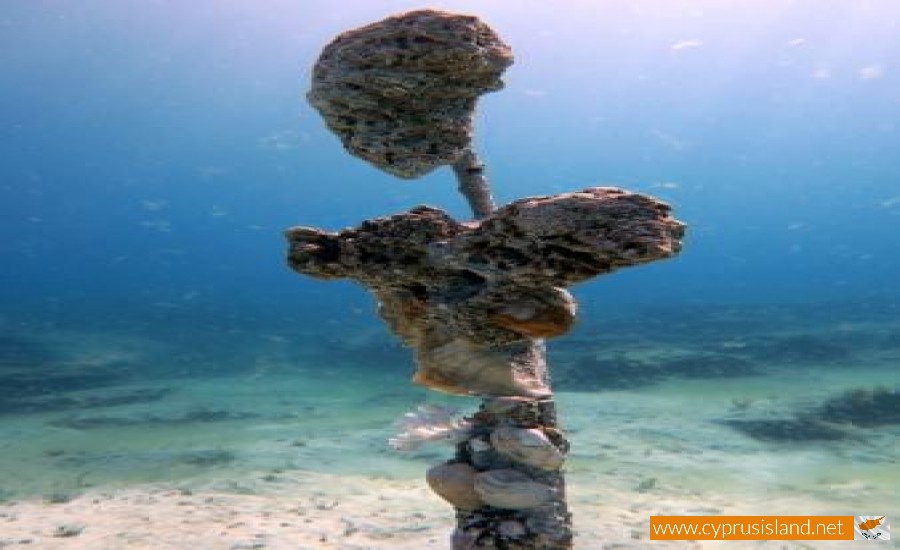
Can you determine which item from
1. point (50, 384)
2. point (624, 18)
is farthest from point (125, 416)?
point (624, 18)

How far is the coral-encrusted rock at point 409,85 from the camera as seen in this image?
11.9ft

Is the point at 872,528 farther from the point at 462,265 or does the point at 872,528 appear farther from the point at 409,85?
the point at 409,85

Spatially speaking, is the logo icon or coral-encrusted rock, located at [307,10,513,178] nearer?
coral-encrusted rock, located at [307,10,513,178]

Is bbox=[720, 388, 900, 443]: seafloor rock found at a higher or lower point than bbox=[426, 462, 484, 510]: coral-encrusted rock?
higher

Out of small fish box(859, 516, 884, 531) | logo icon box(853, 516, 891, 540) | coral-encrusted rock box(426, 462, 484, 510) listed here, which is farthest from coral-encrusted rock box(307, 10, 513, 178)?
small fish box(859, 516, 884, 531)

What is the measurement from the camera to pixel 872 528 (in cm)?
685

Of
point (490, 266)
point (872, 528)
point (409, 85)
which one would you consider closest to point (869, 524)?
point (872, 528)

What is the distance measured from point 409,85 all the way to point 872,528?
632cm

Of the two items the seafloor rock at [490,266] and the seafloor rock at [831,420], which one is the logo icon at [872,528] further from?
the seafloor rock at [490,266]

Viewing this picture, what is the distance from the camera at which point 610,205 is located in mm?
3123

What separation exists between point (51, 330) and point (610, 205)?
33625 millimetres

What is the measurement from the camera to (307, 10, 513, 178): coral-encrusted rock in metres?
3.64

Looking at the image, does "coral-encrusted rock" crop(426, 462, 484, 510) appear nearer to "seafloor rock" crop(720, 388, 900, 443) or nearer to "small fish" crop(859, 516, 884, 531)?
"small fish" crop(859, 516, 884, 531)

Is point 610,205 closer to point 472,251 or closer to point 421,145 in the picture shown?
point 472,251
